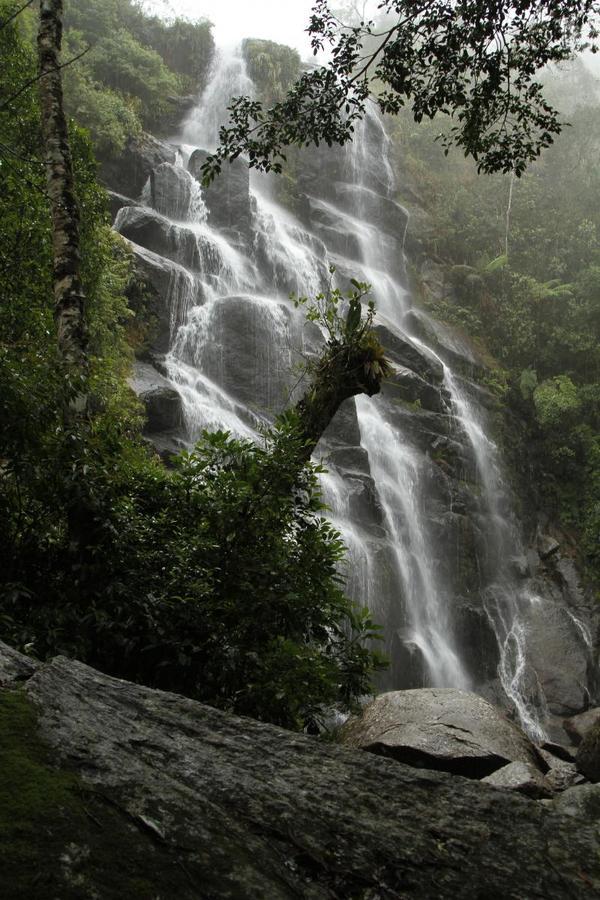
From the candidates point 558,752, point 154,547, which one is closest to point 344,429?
point 558,752

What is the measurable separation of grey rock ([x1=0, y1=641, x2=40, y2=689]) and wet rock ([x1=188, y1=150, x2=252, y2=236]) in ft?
69.4

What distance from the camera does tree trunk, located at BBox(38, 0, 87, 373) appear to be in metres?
5.58

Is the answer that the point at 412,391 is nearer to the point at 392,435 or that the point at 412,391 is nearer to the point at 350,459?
the point at 392,435

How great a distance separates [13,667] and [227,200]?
22.3 meters

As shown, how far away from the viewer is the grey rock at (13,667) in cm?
264

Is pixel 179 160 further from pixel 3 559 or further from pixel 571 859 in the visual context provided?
pixel 571 859

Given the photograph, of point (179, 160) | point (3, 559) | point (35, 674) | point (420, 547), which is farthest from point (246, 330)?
point (35, 674)

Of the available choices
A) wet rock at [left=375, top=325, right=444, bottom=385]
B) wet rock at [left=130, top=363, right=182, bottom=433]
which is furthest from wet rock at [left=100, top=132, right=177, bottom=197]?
wet rock at [left=130, top=363, right=182, bottom=433]

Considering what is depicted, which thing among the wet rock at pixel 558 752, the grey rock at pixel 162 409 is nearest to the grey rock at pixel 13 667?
the wet rock at pixel 558 752

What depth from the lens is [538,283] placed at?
2805 cm

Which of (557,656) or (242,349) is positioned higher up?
(242,349)

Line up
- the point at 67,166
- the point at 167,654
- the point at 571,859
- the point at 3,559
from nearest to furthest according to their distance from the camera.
Answer: the point at 571,859 < the point at 167,654 < the point at 3,559 < the point at 67,166

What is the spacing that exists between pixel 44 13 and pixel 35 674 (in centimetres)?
629

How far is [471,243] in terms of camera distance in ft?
102
